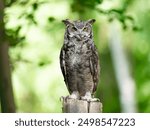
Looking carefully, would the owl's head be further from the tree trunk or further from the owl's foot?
the tree trunk

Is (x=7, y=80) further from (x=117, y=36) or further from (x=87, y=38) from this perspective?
(x=117, y=36)

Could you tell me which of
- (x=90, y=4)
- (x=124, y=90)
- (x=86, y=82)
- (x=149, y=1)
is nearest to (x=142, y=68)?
(x=124, y=90)

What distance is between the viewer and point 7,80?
389 cm

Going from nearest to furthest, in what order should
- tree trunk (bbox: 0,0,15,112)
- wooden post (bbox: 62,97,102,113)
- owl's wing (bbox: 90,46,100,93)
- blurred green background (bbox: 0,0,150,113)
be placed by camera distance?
wooden post (bbox: 62,97,102,113) < owl's wing (bbox: 90,46,100,93) < tree trunk (bbox: 0,0,15,112) < blurred green background (bbox: 0,0,150,113)

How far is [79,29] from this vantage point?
3406 millimetres

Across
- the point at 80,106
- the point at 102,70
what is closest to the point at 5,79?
the point at 80,106

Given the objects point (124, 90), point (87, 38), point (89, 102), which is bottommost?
point (124, 90)

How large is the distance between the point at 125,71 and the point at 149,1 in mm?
1934

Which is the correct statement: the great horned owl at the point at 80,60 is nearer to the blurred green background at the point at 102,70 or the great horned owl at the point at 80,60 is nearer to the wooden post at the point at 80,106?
the wooden post at the point at 80,106

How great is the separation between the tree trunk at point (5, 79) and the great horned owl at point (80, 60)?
52 centimetres

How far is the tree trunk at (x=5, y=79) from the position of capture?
3861mm

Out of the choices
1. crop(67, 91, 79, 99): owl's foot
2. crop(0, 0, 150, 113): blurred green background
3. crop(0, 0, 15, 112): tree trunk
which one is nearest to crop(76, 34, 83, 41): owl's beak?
crop(67, 91, 79, 99): owl's foot

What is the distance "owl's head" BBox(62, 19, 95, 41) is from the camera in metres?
3.38

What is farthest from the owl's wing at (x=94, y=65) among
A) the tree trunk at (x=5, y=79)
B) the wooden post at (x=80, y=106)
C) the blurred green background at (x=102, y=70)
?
the blurred green background at (x=102, y=70)
